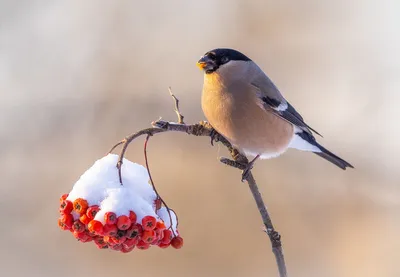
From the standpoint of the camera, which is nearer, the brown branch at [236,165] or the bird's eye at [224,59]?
the brown branch at [236,165]

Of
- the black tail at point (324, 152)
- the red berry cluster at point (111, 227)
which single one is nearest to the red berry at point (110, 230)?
the red berry cluster at point (111, 227)

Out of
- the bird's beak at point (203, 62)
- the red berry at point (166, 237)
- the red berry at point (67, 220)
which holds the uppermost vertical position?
the bird's beak at point (203, 62)

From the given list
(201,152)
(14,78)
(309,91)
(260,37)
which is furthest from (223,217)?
(14,78)

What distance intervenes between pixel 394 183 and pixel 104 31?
1.92 m

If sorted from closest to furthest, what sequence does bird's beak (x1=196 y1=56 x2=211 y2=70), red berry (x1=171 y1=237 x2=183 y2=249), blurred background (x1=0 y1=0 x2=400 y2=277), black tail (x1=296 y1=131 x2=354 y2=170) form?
red berry (x1=171 y1=237 x2=183 y2=249) → bird's beak (x1=196 y1=56 x2=211 y2=70) → black tail (x1=296 y1=131 x2=354 y2=170) → blurred background (x1=0 y1=0 x2=400 y2=277)

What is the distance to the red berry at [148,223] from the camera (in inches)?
31.2

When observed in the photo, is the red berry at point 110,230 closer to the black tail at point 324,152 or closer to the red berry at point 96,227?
the red berry at point 96,227

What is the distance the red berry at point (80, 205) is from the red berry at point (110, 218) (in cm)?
5

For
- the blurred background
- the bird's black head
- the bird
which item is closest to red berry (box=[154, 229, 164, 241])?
the bird

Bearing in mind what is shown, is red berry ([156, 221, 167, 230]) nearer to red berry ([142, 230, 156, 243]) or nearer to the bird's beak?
red berry ([142, 230, 156, 243])

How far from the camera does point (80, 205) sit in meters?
0.81

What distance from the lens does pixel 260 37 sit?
2.93 m

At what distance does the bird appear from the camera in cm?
123

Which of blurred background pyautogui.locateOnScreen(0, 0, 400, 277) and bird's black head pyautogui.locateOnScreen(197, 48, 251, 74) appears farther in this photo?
blurred background pyautogui.locateOnScreen(0, 0, 400, 277)
